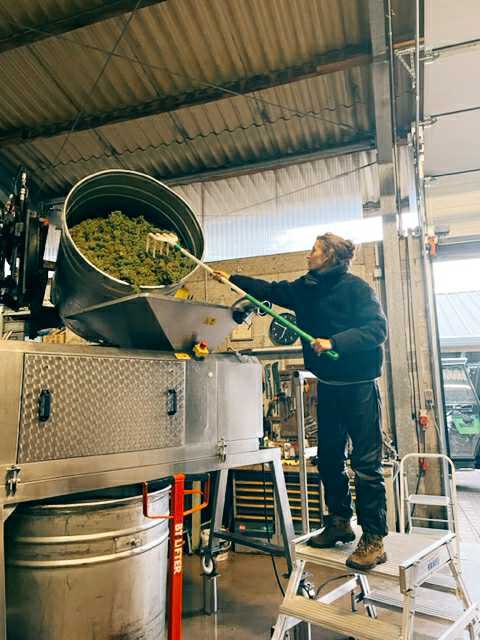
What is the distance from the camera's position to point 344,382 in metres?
2.04

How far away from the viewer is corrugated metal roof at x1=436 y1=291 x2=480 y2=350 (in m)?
7.34

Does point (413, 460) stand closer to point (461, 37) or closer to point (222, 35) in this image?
point (461, 37)

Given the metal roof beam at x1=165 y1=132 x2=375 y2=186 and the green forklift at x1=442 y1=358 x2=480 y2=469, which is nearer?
the metal roof beam at x1=165 y1=132 x2=375 y2=186

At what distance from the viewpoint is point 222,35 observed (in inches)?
141

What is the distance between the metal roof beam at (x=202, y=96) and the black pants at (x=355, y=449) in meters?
2.71

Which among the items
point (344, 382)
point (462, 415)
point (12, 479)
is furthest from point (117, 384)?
point (462, 415)

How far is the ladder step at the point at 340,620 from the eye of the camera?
1670 mm

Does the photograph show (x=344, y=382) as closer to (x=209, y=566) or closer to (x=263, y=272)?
(x=209, y=566)

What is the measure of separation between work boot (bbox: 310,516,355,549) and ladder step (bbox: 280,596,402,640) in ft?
0.76

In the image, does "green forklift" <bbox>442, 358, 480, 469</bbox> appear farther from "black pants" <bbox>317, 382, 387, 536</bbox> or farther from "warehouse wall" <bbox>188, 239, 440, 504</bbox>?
"black pants" <bbox>317, 382, 387, 536</bbox>

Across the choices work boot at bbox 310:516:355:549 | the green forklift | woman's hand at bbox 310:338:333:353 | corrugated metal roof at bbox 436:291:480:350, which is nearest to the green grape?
A: woman's hand at bbox 310:338:333:353

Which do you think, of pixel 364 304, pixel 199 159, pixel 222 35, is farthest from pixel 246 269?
pixel 364 304

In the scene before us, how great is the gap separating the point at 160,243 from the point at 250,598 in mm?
2337

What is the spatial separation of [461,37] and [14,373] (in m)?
3.61
